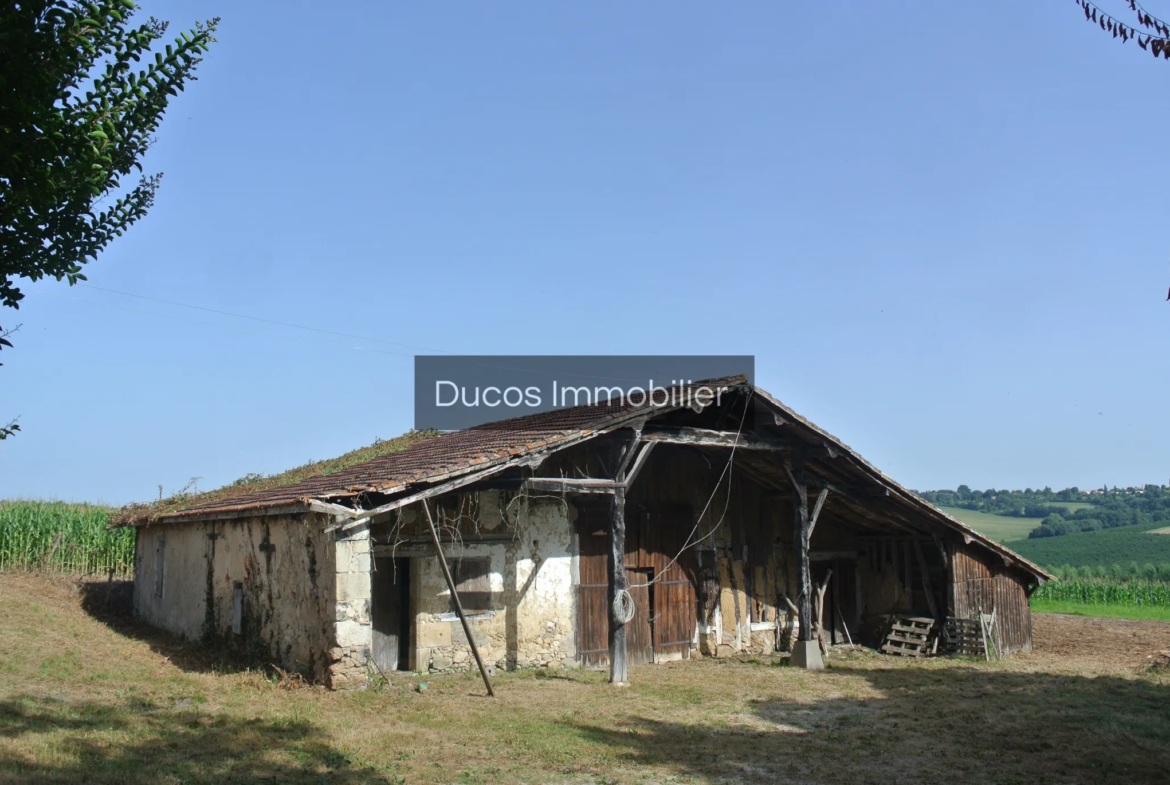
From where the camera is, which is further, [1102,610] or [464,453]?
[1102,610]

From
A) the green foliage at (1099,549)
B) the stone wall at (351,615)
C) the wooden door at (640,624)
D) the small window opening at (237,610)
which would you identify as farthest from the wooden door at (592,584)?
the green foliage at (1099,549)

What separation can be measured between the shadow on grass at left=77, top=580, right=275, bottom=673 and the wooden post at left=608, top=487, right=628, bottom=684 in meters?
4.85

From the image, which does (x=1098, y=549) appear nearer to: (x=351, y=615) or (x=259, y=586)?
(x=259, y=586)

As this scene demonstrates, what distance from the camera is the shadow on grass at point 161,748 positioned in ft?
23.4

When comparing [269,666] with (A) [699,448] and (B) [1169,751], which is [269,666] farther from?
(B) [1169,751]

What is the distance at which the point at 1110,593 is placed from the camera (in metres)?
31.8

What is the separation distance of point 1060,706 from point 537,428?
8.57 metres

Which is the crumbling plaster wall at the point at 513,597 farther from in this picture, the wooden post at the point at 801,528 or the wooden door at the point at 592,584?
the wooden post at the point at 801,528

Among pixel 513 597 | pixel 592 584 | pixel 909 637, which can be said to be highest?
pixel 592 584

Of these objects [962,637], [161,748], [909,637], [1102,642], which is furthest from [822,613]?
[161,748]

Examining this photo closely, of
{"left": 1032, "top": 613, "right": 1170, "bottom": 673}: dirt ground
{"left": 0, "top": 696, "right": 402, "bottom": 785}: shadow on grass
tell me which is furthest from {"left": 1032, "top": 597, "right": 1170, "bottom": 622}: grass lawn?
{"left": 0, "top": 696, "right": 402, "bottom": 785}: shadow on grass

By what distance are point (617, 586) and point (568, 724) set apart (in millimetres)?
3230

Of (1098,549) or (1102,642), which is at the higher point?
(1098,549)

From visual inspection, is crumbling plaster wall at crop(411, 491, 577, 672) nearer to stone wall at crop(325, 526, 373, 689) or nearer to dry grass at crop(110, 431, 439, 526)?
stone wall at crop(325, 526, 373, 689)
